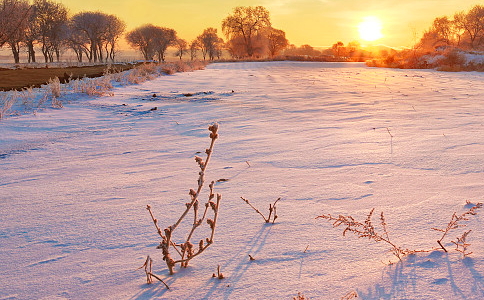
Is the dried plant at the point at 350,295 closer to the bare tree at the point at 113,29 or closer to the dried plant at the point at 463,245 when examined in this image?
the dried plant at the point at 463,245

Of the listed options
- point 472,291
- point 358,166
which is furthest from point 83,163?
point 472,291

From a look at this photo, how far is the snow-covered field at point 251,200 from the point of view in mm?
1274

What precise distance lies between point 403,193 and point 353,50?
7020 cm

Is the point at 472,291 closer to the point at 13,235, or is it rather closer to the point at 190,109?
the point at 13,235

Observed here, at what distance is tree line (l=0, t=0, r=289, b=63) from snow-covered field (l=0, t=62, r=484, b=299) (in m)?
41.6

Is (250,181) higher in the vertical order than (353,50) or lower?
lower

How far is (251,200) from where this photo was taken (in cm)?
213

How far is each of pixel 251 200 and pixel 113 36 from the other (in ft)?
200

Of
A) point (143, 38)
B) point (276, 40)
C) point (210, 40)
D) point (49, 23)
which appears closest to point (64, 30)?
point (49, 23)

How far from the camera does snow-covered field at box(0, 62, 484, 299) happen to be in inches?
50.2

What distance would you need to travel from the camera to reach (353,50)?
66.7 metres

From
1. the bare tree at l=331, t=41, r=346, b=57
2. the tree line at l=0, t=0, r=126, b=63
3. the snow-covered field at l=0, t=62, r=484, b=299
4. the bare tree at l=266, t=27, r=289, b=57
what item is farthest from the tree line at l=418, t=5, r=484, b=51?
the snow-covered field at l=0, t=62, r=484, b=299

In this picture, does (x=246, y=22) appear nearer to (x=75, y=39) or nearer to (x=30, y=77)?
(x=75, y=39)

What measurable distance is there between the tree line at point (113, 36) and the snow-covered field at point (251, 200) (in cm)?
4157
